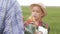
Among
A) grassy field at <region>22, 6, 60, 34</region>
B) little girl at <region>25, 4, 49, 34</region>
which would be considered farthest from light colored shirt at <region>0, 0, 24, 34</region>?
grassy field at <region>22, 6, 60, 34</region>

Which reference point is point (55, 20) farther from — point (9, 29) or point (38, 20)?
point (9, 29)

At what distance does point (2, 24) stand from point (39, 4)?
34.3 inches

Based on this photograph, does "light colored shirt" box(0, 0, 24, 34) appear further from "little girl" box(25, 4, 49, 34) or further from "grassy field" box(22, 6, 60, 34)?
"grassy field" box(22, 6, 60, 34)

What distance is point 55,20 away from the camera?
2.21 m

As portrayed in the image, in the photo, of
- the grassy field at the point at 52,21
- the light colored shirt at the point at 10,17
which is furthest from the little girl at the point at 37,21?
the light colored shirt at the point at 10,17

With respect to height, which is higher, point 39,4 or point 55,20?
point 39,4

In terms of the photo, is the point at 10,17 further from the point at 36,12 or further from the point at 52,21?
the point at 52,21

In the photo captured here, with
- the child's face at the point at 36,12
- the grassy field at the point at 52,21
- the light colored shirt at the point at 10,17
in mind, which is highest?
the light colored shirt at the point at 10,17

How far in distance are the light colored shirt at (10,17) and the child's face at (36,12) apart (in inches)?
33.3

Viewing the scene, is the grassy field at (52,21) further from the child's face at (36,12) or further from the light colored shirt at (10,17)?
the light colored shirt at (10,17)

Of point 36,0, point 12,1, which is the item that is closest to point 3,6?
point 12,1

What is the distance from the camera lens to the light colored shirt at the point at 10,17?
0.54 metres

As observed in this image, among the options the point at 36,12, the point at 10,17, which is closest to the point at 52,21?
the point at 36,12

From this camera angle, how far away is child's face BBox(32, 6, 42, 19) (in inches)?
55.5
